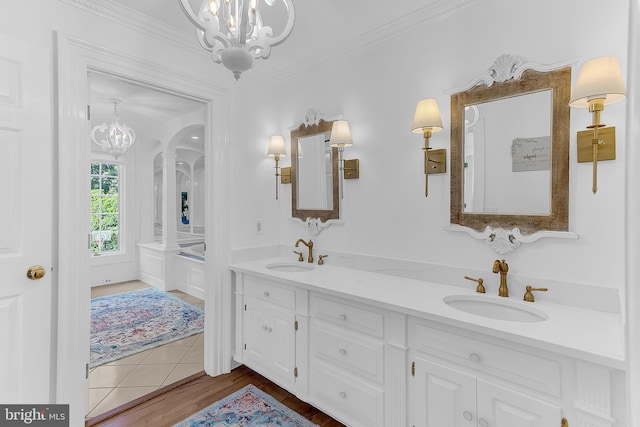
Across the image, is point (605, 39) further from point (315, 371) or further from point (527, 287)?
point (315, 371)

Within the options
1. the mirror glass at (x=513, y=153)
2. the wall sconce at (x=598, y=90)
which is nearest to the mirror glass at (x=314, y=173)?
the mirror glass at (x=513, y=153)

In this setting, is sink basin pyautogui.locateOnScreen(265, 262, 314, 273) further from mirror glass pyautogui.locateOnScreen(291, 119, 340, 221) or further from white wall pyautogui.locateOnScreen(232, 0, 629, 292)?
mirror glass pyautogui.locateOnScreen(291, 119, 340, 221)

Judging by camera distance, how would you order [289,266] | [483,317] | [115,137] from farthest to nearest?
[115,137] → [289,266] → [483,317]

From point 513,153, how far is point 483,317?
3.01 feet

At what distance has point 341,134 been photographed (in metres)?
2.28

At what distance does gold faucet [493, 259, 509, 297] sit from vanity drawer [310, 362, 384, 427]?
838 mm

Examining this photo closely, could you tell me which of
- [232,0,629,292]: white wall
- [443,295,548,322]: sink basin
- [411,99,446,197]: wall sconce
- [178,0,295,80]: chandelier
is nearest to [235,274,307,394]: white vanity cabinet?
[232,0,629,292]: white wall

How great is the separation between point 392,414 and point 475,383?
0.50 meters

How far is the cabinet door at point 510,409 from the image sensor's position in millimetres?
1130

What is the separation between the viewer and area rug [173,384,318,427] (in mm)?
1876

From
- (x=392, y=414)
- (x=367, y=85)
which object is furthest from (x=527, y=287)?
(x=367, y=85)

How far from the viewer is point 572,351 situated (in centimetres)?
104

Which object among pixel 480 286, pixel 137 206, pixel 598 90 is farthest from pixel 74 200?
pixel 137 206

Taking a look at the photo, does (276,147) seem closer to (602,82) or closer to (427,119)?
(427,119)
